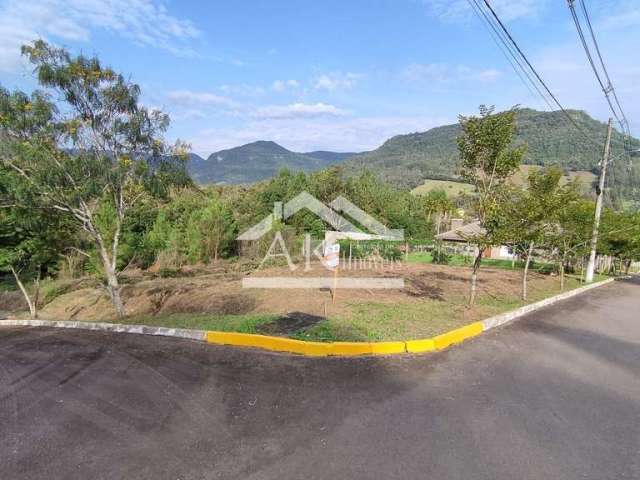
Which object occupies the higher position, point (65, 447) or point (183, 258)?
point (65, 447)

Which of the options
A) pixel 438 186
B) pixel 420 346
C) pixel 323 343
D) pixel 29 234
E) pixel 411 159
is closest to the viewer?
pixel 323 343

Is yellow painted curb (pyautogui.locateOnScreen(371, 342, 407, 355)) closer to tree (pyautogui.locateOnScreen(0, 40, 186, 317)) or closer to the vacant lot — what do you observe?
the vacant lot

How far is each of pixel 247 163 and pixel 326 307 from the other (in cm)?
13951

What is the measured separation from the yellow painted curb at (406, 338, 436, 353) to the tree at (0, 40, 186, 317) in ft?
25.6

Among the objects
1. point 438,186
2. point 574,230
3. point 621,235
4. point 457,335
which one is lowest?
point 457,335

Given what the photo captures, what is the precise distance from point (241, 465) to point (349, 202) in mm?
40734

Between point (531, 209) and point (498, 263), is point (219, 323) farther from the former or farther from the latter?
point (498, 263)

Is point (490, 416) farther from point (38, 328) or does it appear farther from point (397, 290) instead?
point (38, 328)

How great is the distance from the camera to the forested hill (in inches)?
835

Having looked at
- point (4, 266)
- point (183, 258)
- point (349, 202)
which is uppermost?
point (349, 202)

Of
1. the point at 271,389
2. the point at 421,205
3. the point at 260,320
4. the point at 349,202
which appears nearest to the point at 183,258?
the point at 349,202

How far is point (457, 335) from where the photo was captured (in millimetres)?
7176

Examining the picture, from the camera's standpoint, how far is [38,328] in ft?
33.0

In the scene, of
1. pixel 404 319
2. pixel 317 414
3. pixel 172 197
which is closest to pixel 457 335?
pixel 404 319
